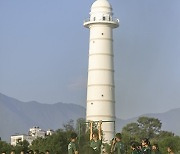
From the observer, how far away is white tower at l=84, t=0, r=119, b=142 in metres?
70.2

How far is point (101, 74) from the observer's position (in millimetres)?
71000

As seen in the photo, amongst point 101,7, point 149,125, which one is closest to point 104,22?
point 101,7

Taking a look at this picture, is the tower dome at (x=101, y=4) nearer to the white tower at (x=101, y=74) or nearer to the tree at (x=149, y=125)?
the white tower at (x=101, y=74)

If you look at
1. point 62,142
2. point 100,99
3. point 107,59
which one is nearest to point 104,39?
point 107,59

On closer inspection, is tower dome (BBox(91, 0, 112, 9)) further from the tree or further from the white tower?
the tree

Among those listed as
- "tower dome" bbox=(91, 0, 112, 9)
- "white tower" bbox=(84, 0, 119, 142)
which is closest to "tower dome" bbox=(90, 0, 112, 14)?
"tower dome" bbox=(91, 0, 112, 9)

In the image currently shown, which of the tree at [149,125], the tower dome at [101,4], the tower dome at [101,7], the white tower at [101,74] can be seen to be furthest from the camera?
the tree at [149,125]

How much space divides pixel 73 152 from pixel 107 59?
5214cm

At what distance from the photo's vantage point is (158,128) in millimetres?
91125

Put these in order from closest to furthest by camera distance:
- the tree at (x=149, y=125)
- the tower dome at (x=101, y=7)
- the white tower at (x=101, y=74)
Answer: the white tower at (x=101, y=74) → the tower dome at (x=101, y=7) → the tree at (x=149, y=125)

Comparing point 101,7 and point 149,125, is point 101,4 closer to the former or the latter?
point 101,7

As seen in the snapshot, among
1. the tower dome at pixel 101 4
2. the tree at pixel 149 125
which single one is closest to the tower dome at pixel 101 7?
the tower dome at pixel 101 4

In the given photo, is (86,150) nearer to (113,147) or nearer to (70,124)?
(113,147)

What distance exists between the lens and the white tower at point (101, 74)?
70.2 m
